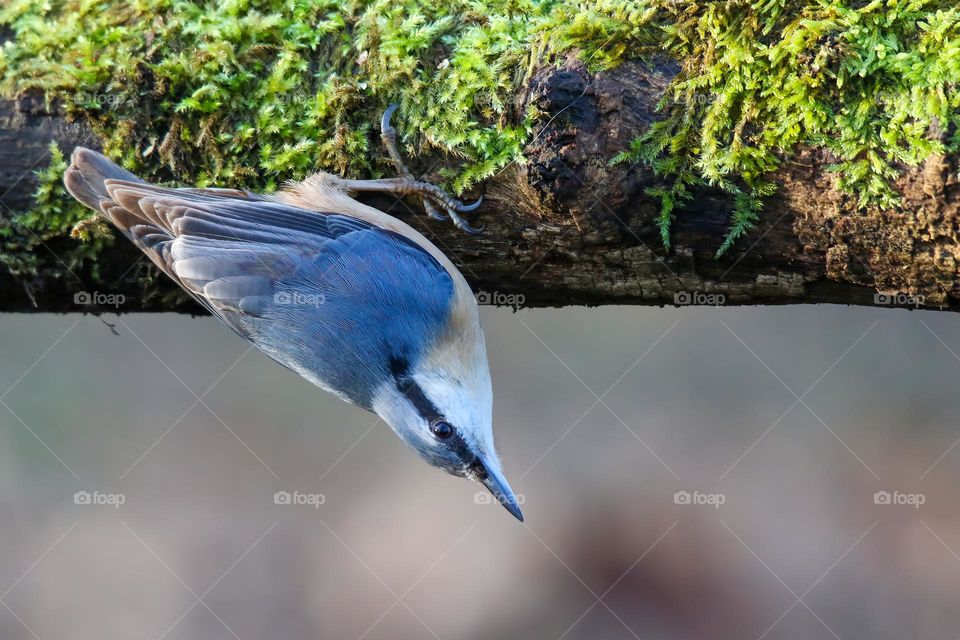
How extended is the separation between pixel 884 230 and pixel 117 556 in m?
4.15

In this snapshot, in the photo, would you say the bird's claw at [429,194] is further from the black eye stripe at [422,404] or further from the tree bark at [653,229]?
the black eye stripe at [422,404]

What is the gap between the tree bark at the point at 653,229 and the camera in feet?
6.42

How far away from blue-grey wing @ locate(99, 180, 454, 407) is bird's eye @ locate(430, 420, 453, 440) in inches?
8.1

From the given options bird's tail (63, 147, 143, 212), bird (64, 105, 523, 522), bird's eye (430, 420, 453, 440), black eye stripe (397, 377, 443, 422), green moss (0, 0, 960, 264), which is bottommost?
bird's eye (430, 420, 453, 440)

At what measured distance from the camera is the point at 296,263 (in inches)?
96.2

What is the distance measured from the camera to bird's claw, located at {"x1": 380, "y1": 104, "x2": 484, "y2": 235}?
7.54ft

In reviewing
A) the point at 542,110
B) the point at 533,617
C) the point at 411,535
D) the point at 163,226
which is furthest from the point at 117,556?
the point at 542,110

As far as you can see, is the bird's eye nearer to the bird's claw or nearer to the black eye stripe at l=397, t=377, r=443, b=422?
the black eye stripe at l=397, t=377, r=443, b=422

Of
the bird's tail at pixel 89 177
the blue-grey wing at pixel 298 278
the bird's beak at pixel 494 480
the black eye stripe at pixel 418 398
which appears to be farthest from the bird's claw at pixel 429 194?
the bird's tail at pixel 89 177

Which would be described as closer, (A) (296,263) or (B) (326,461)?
(A) (296,263)

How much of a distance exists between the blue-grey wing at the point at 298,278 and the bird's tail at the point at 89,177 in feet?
0.11

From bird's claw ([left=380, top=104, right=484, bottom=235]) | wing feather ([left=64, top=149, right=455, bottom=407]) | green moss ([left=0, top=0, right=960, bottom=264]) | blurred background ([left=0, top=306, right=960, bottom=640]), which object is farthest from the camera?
blurred background ([left=0, top=306, right=960, bottom=640])

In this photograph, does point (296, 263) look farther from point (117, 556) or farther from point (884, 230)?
point (117, 556)

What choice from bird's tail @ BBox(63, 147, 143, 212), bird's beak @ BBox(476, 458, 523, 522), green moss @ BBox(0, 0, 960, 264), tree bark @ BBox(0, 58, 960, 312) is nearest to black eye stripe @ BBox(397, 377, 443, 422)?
Answer: bird's beak @ BBox(476, 458, 523, 522)
